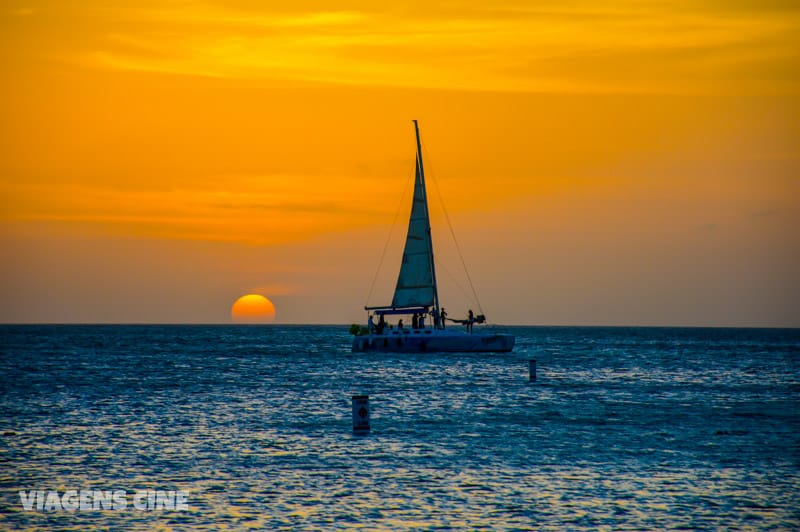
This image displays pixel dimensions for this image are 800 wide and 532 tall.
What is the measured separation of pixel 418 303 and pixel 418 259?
14.8 ft

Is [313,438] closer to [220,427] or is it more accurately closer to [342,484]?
[220,427]

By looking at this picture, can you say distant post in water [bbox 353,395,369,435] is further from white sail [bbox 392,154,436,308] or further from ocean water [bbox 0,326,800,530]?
white sail [bbox 392,154,436,308]

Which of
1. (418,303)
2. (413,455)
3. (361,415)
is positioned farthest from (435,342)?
(413,455)

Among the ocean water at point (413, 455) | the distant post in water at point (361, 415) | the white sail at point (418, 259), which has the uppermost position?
the white sail at point (418, 259)

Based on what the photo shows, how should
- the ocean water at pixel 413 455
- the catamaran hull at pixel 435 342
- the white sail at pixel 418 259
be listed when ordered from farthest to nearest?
the white sail at pixel 418 259 → the catamaran hull at pixel 435 342 → the ocean water at pixel 413 455

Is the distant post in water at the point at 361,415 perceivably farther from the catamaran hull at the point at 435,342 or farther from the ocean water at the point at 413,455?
the catamaran hull at the point at 435,342

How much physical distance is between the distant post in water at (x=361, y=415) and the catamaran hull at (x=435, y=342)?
56524mm

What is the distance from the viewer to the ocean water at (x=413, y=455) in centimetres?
2631

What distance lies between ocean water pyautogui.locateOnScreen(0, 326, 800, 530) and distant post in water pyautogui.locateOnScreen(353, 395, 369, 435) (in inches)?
29.2

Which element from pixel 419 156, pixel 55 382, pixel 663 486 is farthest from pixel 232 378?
pixel 663 486

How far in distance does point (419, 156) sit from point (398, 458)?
72.5 metres

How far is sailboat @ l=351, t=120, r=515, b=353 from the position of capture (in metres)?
102

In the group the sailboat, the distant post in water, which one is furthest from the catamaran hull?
the distant post in water

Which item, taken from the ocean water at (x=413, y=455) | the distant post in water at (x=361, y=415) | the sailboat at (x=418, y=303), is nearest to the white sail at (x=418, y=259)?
the sailboat at (x=418, y=303)
